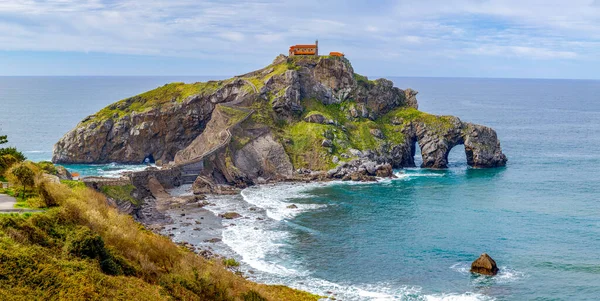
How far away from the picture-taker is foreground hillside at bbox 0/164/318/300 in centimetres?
3478

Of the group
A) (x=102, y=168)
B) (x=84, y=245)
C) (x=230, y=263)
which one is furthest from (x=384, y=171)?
(x=84, y=245)

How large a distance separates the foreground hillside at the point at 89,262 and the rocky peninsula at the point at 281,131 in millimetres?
68016

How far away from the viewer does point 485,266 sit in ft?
217

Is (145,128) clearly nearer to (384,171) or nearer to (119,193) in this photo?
(119,193)

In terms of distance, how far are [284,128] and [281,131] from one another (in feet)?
6.34

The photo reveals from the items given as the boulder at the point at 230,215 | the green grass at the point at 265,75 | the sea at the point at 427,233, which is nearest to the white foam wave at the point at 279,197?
the sea at the point at 427,233

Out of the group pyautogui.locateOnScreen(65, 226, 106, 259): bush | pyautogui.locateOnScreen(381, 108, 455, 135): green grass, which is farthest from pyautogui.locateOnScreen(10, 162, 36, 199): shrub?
pyautogui.locateOnScreen(381, 108, 455, 135): green grass

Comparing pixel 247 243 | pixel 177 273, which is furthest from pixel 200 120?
pixel 177 273

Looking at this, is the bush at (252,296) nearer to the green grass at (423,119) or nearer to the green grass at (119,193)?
the green grass at (119,193)

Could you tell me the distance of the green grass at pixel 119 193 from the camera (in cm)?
9026

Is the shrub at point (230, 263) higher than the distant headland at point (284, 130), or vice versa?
the distant headland at point (284, 130)

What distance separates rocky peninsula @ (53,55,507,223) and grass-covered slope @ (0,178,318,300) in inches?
2706

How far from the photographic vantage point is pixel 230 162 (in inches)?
4783

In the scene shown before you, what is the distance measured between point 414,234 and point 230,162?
51324 mm
